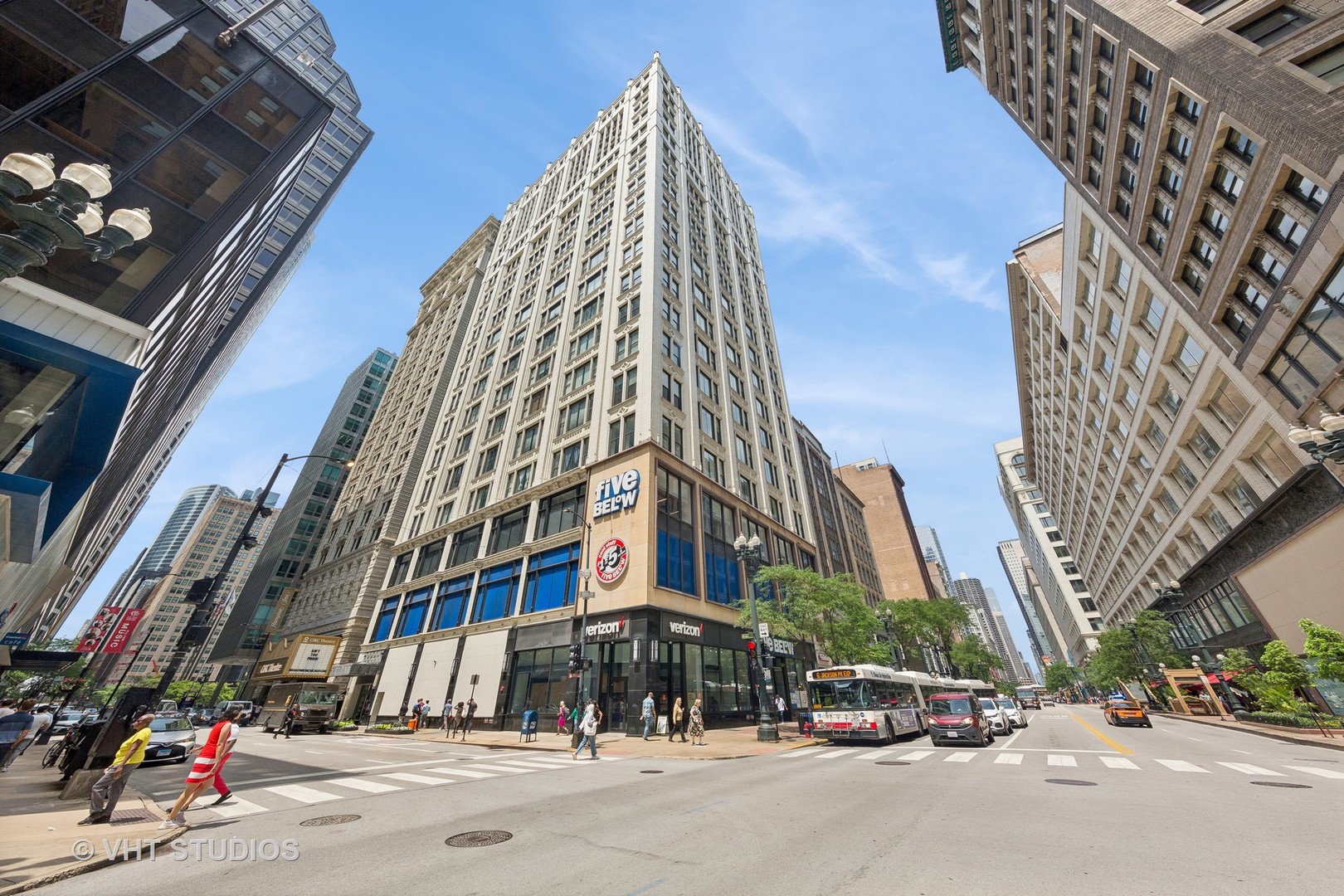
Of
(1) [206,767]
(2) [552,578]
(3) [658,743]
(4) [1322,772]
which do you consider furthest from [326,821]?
(2) [552,578]

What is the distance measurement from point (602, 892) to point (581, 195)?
191 feet

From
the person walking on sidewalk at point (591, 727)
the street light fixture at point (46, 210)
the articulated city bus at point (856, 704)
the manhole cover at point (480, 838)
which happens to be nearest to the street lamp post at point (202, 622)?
the street light fixture at point (46, 210)

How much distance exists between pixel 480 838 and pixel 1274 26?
35.3 meters

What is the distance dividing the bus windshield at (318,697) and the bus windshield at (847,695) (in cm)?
3037

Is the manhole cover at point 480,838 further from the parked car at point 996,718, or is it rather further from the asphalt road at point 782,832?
the parked car at point 996,718

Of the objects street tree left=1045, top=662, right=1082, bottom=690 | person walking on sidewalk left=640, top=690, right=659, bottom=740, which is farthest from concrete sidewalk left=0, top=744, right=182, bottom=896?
street tree left=1045, top=662, right=1082, bottom=690

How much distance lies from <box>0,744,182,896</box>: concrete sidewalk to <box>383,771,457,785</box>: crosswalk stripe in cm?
453

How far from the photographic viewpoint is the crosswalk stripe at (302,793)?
9734 mm

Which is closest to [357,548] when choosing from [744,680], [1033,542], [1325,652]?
[744,680]

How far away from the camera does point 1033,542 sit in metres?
125

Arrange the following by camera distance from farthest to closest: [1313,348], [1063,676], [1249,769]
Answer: [1063,676] → [1313,348] → [1249,769]

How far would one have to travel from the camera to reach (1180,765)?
→ 42.9ft

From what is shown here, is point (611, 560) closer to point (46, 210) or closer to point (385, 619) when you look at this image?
point (46, 210)

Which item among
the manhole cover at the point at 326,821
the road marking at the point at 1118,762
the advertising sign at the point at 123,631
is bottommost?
the manhole cover at the point at 326,821
